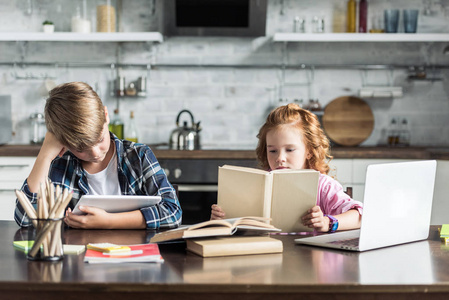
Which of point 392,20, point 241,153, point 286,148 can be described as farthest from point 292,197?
point 392,20

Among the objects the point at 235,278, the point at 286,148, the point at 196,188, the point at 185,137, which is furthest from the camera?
the point at 185,137

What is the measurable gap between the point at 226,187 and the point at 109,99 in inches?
104

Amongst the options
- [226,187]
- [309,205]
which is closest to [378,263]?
[309,205]

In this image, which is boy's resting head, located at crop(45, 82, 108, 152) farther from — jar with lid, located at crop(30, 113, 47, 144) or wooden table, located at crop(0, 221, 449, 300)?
jar with lid, located at crop(30, 113, 47, 144)

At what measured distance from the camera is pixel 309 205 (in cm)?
167

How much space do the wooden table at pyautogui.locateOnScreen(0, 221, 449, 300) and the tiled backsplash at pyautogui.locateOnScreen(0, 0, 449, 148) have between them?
284cm

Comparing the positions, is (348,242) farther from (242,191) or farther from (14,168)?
(14,168)

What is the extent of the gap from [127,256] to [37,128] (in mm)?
3053

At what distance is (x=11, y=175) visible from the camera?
3578 mm

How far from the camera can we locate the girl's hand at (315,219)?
1.65m

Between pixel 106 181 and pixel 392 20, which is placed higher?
pixel 392 20

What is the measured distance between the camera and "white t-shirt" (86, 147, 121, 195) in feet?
6.64

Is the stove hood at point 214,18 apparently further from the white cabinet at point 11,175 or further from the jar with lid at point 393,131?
the white cabinet at point 11,175

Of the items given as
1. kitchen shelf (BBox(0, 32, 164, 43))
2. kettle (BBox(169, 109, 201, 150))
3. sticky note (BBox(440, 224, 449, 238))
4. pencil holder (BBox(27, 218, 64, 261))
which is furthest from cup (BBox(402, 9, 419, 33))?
pencil holder (BBox(27, 218, 64, 261))
